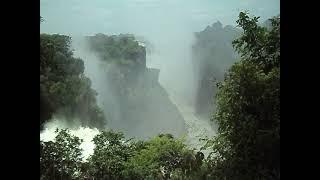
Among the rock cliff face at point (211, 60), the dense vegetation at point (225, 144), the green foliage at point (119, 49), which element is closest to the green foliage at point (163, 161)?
the dense vegetation at point (225, 144)

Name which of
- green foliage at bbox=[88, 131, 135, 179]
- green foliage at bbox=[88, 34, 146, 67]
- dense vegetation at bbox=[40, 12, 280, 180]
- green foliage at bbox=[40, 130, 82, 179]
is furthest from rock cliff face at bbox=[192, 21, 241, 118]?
green foliage at bbox=[40, 130, 82, 179]

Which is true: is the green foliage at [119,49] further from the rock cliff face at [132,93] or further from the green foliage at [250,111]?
the green foliage at [250,111]

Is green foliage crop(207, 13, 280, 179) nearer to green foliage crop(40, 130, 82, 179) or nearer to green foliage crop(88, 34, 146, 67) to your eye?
green foliage crop(88, 34, 146, 67)

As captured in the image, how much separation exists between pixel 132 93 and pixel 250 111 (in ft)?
2.02

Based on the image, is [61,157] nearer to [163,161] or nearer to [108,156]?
[108,156]

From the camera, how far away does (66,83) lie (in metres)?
2.01

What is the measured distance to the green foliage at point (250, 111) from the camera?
192 centimetres

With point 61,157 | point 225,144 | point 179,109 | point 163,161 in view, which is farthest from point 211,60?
point 61,157
